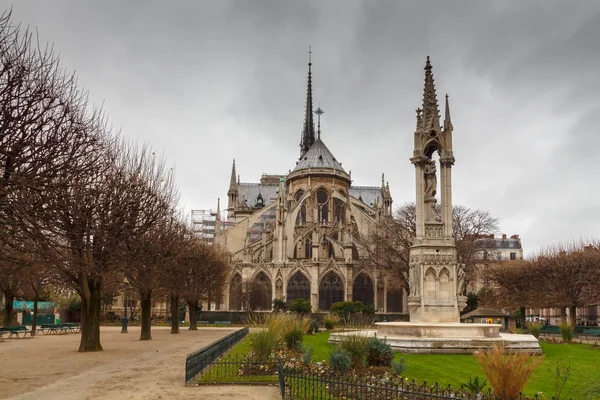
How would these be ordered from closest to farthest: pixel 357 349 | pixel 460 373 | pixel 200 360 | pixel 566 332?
pixel 460 373, pixel 200 360, pixel 357 349, pixel 566 332

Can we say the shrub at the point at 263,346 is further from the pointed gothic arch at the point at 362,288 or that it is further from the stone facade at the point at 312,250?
the pointed gothic arch at the point at 362,288

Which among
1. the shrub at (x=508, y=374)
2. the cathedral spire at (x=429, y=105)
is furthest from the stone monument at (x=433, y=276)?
the shrub at (x=508, y=374)

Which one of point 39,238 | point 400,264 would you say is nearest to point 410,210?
point 400,264

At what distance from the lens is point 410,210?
47.9 m

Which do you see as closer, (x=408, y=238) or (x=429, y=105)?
(x=429, y=105)

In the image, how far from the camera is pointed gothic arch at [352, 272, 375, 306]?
195 ft

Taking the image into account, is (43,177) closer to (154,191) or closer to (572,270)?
(154,191)

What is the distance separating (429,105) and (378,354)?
35.1 feet

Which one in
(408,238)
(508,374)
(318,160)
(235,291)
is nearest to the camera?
(508,374)

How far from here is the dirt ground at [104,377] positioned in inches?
435

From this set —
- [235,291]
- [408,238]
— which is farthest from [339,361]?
[235,291]

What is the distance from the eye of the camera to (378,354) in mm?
13695

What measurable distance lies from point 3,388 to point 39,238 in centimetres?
487

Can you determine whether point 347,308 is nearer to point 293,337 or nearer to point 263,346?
point 293,337
